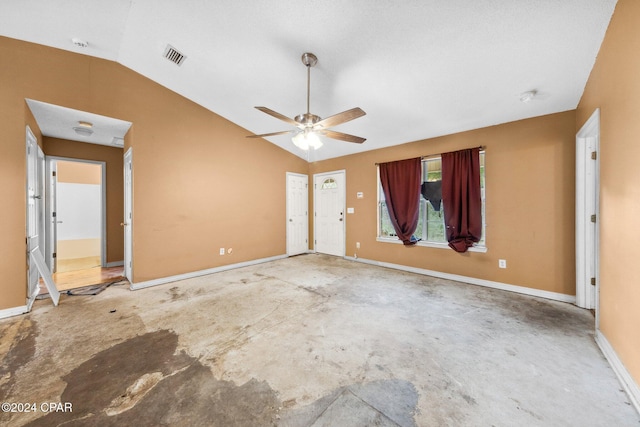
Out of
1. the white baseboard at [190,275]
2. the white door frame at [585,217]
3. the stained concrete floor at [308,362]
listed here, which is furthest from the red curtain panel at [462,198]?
the white baseboard at [190,275]

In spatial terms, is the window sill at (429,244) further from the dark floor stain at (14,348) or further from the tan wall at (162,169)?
the dark floor stain at (14,348)

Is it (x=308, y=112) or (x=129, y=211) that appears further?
(x=129, y=211)

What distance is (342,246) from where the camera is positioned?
224 inches

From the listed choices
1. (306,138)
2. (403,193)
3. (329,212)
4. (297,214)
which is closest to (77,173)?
(297,214)

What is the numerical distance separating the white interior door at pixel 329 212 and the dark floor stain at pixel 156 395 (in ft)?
13.7

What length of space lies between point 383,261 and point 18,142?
5691 mm

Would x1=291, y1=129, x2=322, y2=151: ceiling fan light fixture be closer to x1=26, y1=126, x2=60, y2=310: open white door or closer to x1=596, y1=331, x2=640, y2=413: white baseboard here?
x1=596, y1=331, x2=640, y2=413: white baseboard

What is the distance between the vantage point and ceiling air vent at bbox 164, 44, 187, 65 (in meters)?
2.99

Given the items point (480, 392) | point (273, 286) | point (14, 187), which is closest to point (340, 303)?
point (273, 286)

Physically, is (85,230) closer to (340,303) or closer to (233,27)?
(233,27)

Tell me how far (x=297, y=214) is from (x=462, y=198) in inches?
146

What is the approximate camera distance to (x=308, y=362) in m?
1.91

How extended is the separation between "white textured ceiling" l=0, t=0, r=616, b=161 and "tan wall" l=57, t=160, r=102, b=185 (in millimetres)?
3616

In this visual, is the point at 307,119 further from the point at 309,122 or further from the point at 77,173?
the point at 77,173
